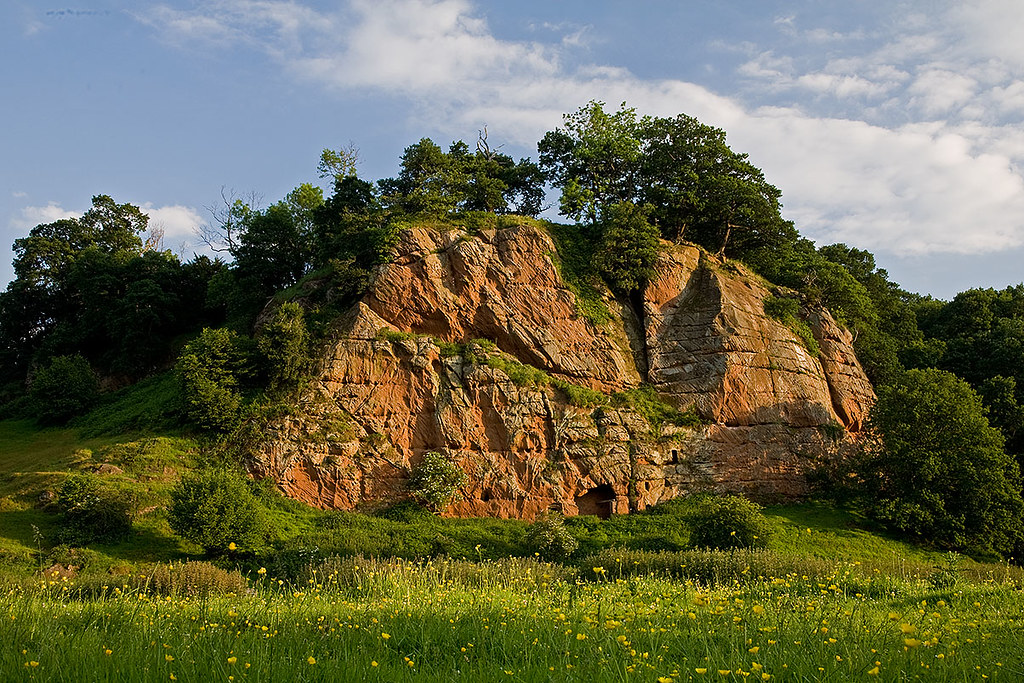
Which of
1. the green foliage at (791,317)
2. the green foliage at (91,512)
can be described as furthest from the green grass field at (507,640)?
the green foliage at (791,317)

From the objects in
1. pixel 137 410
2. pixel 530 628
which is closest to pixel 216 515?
pixel 137 410

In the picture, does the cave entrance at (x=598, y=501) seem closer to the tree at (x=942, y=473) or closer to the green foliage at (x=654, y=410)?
the green foliage at (x=654, y=410)

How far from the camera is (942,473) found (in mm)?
26906

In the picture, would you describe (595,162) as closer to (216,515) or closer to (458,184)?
(458,184)

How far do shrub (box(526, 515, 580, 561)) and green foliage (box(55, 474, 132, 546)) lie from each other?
42.8 feet

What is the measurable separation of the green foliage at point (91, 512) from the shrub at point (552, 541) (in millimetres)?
13046

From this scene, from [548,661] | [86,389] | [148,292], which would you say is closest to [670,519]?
[548,661]

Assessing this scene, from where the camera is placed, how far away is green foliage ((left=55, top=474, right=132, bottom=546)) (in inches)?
837

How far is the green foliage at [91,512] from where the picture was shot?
21266 millimetres

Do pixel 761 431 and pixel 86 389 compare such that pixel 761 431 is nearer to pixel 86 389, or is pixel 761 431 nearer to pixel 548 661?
pixel 548 661

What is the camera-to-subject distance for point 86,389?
36188 mm

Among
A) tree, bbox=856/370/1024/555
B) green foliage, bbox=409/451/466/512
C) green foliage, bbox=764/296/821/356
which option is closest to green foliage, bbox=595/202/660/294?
green foliage, bbox=764/296/821/356

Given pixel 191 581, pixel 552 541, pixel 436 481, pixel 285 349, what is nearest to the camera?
pixel 191 581

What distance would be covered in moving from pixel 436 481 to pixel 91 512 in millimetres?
11413
